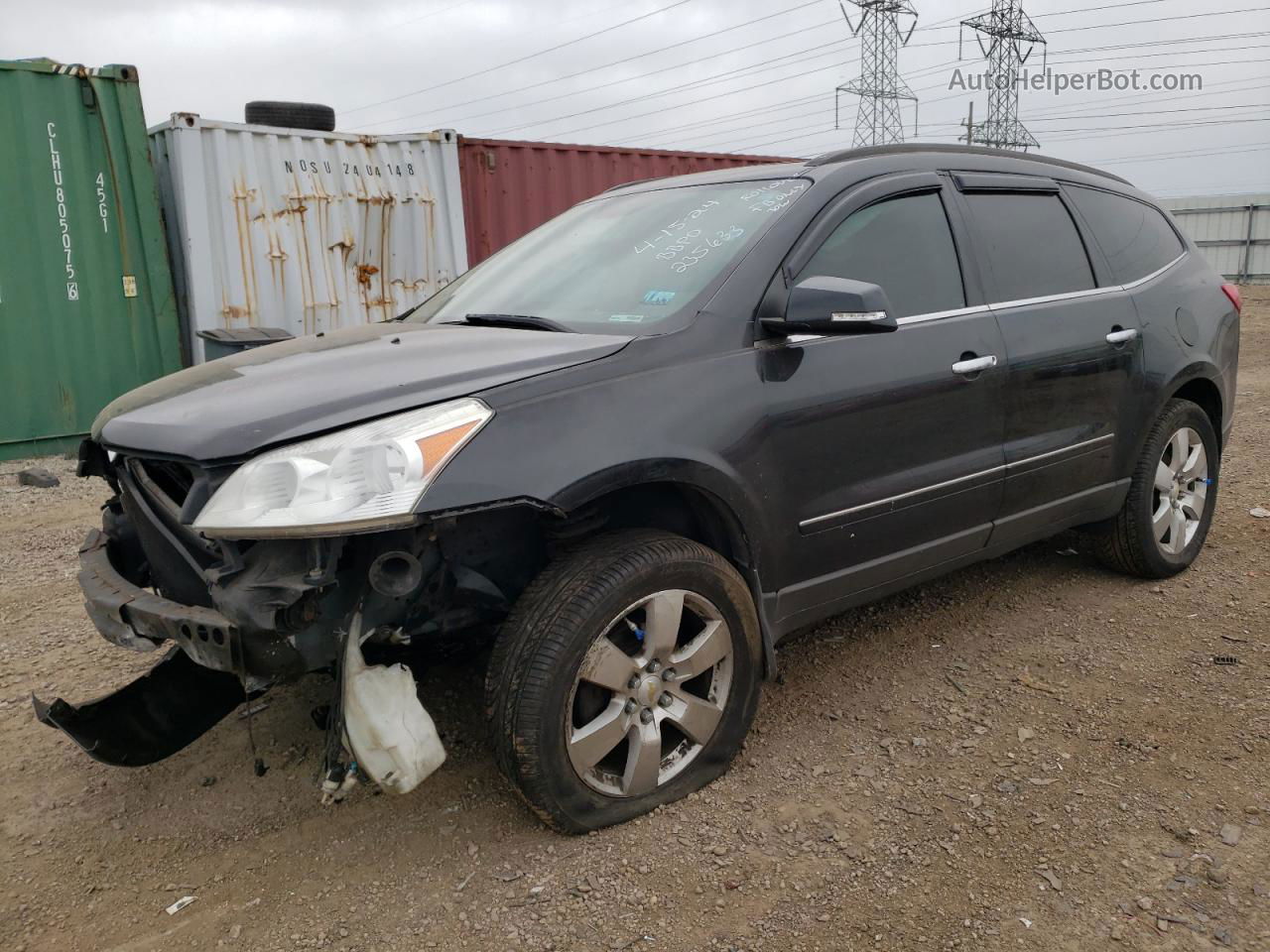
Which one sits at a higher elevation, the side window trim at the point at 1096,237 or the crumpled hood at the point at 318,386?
the side window trim at the point at 1096,237

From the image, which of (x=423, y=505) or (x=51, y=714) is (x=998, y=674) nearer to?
(x=423, y=505)

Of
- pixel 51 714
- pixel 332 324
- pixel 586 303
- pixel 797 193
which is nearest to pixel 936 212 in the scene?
pixel 797 193

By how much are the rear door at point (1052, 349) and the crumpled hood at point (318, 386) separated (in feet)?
5.26

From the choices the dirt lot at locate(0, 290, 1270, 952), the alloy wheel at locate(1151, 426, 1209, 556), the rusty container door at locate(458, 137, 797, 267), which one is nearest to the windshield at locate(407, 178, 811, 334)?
the dirt lot at locate(0, 290, 1270, 952)

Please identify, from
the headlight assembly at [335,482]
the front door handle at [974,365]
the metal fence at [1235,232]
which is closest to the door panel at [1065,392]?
the front door handle at [974,365]

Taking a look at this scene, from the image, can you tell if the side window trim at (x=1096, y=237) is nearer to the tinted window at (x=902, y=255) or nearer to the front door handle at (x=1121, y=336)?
the front door handle at (x=1121, y=336)

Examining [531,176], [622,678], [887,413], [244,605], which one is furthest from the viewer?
[531,176]

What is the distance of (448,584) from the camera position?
8.13 ft

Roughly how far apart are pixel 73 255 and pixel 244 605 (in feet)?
22.7

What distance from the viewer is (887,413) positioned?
118 inches

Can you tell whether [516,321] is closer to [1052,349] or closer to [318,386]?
[318,386]

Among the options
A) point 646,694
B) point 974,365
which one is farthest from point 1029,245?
point 646,694

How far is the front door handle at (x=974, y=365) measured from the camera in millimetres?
3188

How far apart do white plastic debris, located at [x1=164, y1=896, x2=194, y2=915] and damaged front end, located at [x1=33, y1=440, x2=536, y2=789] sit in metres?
0.47
